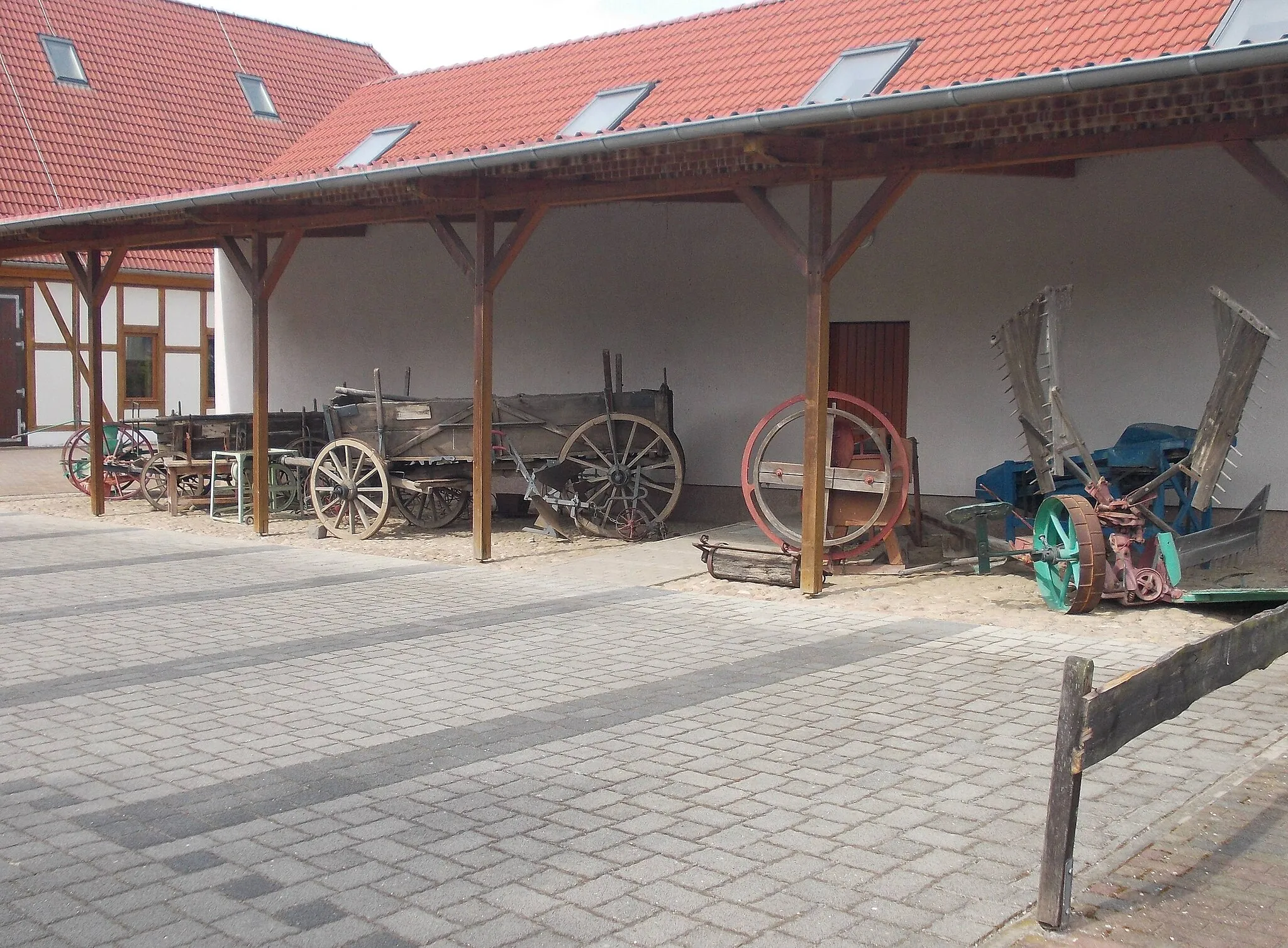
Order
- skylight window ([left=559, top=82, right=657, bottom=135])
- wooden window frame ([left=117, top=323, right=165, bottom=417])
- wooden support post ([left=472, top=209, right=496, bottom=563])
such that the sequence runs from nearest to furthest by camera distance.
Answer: wooden support post ([left=472, top=209, right=496, bottom=563]), skylight window ([left=559, top=82, right=657, bottom=135]), wooden window frame ([left=117, top=323, right=165, bottom=417])

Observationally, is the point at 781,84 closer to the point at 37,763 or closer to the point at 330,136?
the point at 330,136

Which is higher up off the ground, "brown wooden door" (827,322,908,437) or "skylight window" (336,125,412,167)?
"skylight window" (336,125,412,167)

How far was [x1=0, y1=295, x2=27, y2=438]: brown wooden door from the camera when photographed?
2312 cm

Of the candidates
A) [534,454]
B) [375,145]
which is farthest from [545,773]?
[375,145]

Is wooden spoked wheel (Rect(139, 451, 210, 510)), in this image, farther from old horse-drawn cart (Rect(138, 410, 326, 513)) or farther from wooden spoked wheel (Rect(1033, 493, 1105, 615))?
wooden spoked wheel (Rect(1033, 493, 1105, 615))

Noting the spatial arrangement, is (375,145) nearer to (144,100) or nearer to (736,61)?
(736,61)

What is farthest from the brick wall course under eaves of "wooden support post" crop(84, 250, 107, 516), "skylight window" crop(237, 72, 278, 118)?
"skylight window" crop(237, 72, 278, 118)

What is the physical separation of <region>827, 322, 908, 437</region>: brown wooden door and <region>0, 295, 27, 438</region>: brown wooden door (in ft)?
55.9

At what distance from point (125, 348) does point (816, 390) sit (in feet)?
63.2

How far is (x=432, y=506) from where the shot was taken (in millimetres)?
13133

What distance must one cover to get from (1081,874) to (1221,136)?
516 centimetres

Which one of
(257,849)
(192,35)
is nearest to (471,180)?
(257,849)

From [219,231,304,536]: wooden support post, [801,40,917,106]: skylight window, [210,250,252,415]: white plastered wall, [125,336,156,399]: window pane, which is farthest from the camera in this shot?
[125,336,156,399]: window pane

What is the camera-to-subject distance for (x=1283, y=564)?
9.69 m
